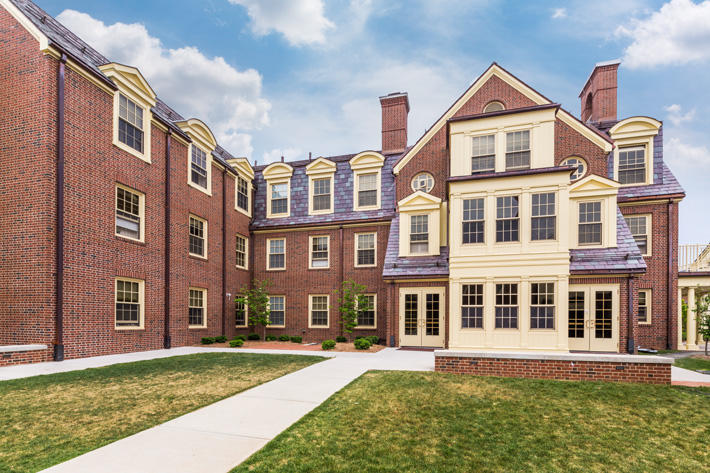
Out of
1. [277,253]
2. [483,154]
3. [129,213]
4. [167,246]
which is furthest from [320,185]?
[129,213]

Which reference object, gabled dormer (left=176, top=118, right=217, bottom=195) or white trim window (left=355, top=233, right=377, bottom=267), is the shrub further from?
gabled dormer (left=176, top=118, right=217, bottom=195)

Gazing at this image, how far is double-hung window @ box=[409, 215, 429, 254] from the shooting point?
56.1ft

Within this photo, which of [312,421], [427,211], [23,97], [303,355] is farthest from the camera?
[427,211]

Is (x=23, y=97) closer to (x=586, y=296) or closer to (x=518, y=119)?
(x=518, y=119)

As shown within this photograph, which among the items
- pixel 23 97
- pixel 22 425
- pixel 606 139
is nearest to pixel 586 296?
pixel 606 139

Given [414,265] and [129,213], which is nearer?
[129,213]

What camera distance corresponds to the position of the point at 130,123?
14.1 meters

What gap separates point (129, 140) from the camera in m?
14.1

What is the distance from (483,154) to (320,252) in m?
9.97

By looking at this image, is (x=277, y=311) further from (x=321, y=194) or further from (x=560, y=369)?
(x=560, y=369)

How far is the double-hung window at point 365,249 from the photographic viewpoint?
1972cm

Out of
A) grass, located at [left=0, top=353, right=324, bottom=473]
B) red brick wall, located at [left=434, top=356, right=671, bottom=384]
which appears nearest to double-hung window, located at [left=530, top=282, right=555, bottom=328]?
red brick wall, located at [left=434, top=356, right=671, bottom=384]

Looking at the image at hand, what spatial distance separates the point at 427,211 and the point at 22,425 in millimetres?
14604

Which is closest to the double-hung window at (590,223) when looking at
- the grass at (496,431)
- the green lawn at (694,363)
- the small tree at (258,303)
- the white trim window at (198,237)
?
the green lawn at (694,363)
